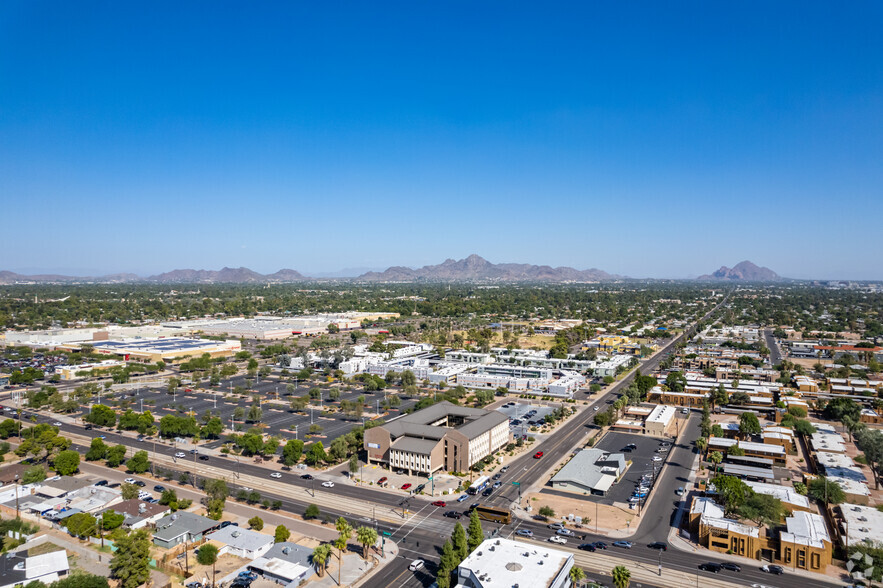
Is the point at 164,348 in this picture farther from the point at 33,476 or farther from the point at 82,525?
the point at 82,525

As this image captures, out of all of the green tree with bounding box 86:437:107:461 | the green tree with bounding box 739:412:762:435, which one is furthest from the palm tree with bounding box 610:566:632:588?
the green tree with bounding box 86:437:107:461

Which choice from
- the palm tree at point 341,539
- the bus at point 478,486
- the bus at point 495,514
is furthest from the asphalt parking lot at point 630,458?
the palm tree at point 341,539


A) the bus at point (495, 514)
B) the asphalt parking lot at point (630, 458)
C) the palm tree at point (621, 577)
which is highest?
the palm tree at point (621, 577)

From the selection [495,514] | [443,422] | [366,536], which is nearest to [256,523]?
[366,536]

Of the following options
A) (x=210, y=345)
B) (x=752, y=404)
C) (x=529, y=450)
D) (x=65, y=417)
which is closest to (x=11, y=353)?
(x=210, y=345)

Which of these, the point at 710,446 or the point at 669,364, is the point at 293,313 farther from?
the point at 710,446

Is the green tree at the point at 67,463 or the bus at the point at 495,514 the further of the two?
the green tree at the point at 67,463

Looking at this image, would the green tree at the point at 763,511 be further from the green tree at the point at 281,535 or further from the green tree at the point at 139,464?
the green tree at the point at 139,464
